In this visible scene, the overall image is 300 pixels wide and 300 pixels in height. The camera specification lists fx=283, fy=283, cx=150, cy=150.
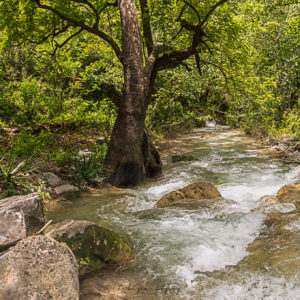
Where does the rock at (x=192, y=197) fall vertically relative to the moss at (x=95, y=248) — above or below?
below

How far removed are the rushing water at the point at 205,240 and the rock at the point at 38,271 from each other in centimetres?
110

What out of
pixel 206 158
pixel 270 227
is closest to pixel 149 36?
→ pixel 206 158

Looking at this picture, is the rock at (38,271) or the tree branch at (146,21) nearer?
the rock at (38,271)

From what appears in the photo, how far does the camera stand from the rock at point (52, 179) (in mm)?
6332

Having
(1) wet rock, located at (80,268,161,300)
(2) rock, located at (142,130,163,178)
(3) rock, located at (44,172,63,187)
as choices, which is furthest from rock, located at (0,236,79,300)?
(2) rock, located at (142,130,163,178)

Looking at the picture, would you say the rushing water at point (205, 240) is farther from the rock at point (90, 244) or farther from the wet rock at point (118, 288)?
the rock at point (90, 244)

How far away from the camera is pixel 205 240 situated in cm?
416

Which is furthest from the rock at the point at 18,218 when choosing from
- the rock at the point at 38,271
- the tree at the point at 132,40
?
the tree at the point at 132,40

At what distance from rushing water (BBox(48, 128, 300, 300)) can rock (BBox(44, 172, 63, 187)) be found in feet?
2.18

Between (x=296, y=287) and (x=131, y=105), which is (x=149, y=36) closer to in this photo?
(x=131, y=105)

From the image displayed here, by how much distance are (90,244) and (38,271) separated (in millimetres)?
1081

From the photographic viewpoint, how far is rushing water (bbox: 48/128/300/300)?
311 cm

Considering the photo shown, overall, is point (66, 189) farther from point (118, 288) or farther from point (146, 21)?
→ point (146, 21)

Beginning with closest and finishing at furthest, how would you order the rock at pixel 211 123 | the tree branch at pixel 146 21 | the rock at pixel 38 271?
the rock at pixel 38 271 → the tree branch at pixel 146 21 → the rock at pixel 211 123
